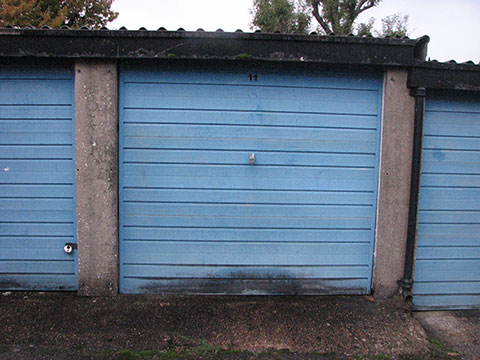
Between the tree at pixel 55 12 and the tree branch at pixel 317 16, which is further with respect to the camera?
the tree branch at pixel 317 16

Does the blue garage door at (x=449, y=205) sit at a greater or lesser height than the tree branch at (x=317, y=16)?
lesser

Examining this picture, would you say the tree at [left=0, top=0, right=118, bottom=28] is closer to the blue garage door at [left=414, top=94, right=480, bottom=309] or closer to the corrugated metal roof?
the corrugated metal roof

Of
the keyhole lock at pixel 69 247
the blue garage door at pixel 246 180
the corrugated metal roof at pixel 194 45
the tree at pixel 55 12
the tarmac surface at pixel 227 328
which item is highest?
the tree at pixel 55 12

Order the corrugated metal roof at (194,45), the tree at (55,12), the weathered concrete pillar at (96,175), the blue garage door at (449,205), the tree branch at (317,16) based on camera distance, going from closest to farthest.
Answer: the corrugated metal roof at (194,45)
the weathered concrete pillar at (96,175)
the blue garage door at (449,205)
the tree at (55,12)
the tree branch at (317,16)

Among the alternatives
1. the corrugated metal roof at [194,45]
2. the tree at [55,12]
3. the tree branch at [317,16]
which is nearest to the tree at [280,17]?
the tree branch at [317,16]

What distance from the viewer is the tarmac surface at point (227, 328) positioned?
299 cm

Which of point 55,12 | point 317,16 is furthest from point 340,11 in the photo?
point 55,12

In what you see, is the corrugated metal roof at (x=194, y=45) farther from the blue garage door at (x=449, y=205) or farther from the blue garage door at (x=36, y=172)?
the blue garage door at (x=449, y=205)

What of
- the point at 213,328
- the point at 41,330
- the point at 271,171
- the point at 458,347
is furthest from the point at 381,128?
the point at 41,330

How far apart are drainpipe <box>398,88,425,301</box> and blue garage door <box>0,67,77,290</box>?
424cm

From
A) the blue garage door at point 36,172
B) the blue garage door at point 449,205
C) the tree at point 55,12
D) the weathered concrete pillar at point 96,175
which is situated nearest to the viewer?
the weathered concrete pillar at point 96,175

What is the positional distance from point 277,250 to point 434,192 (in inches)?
85.9

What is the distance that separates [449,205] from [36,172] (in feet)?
17.6

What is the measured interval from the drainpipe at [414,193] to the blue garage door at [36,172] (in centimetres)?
424
